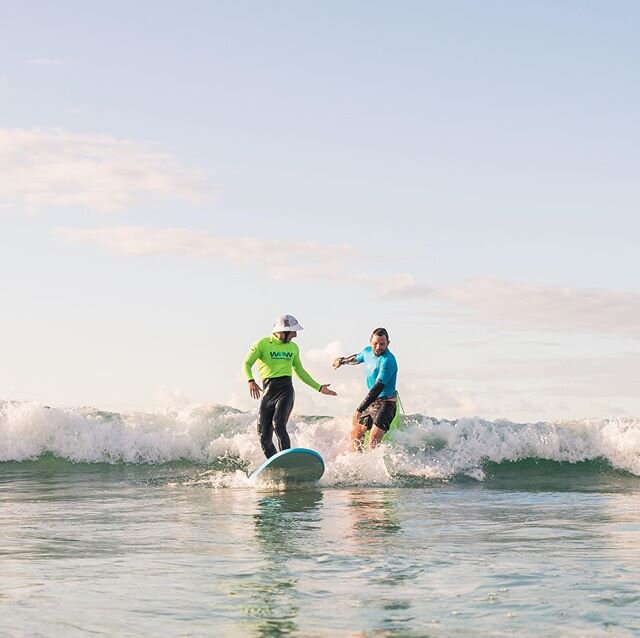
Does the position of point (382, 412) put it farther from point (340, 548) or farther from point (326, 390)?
point (340, 548)

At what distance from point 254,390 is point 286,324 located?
110 centimetres

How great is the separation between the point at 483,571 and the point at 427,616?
1591 mm

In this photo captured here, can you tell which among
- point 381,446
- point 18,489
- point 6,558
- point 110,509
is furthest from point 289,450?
point 6,558

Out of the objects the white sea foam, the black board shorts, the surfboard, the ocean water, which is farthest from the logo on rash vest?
the white sea foam

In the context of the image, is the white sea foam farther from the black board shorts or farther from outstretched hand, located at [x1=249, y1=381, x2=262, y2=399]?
outstretched hand, located at [x1=249, y1=381, x2=262, y2=399]

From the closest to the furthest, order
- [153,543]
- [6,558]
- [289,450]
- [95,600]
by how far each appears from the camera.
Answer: [95,600] < [6,558] < [153,543] < [289,450]

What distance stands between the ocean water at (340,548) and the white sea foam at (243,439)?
143 mm

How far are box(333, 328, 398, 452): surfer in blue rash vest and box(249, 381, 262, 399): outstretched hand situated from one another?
1567 mm

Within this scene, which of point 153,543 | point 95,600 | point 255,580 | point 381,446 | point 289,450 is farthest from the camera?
point 381,446

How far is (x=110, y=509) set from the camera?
40.3 ft

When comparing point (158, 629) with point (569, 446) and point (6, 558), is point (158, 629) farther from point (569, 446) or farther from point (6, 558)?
point (569, 446)

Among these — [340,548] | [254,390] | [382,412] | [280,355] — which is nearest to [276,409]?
[254,390]

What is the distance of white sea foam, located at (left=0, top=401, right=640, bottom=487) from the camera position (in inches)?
809

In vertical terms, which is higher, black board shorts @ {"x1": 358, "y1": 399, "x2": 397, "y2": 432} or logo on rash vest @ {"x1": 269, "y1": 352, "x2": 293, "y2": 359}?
logo on rash vest @ {"x1": 269, "y1": 352, "x2": 293, "y2": 359}
